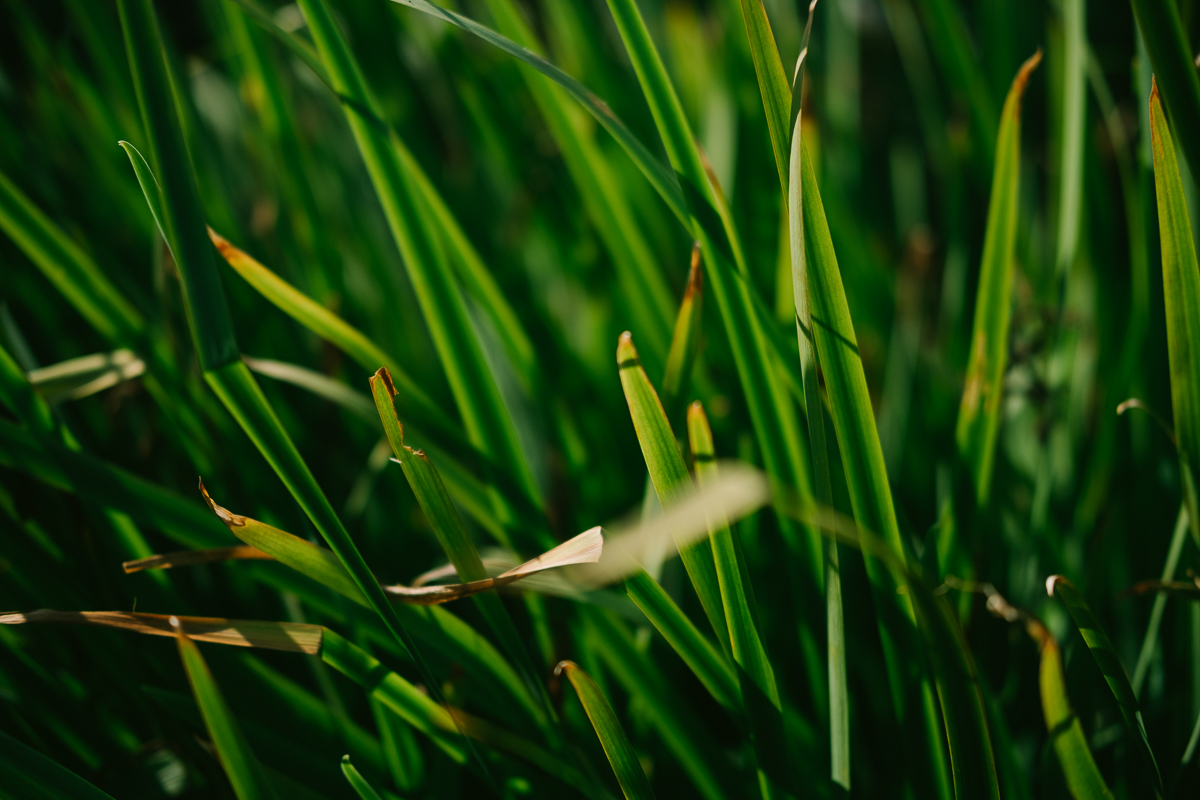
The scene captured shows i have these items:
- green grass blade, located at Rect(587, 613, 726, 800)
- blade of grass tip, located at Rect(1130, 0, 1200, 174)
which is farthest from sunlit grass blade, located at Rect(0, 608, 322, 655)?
blade of grass tip, located at Rect(1130, 0, 1200, 174)

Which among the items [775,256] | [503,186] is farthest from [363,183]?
[775,256]

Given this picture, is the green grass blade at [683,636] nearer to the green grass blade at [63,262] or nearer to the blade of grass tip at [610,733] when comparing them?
the blade of grass tip at [610,733]

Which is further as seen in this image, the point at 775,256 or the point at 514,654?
the point at 775,256

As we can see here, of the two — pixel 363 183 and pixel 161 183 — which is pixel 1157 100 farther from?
pixel 363 183

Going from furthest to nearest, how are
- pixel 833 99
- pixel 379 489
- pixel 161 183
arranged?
pixel 833 99 < pixel 379 489 < pixel 161 183

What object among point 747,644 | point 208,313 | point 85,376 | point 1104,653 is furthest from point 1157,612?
point 85,376

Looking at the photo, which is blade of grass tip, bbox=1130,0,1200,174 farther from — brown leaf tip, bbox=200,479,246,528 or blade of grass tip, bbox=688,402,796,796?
brown leaf tip, bbox=200,479,246,528
